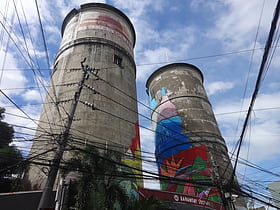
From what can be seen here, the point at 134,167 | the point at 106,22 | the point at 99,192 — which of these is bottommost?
the point at 99,192

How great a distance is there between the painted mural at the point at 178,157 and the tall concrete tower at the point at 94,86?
21.6 feet

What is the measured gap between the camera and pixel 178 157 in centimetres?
2531

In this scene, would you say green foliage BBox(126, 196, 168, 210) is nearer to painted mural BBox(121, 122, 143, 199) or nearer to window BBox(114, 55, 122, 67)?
painted mural BBox(121, 122, 143, 199)

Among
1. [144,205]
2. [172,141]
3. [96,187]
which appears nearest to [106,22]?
[172,141]

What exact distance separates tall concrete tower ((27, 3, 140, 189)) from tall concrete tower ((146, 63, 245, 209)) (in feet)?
23.3

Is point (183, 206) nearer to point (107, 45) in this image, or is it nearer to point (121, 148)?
point (121, 148)

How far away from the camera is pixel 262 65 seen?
464 centimetres

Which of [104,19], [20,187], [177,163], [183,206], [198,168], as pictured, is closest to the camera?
[20,187]

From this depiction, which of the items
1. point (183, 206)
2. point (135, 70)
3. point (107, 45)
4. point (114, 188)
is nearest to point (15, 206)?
point (114, 188)

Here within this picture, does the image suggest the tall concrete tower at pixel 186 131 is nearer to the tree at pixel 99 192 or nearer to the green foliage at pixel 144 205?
the green foliage at pixel 144 205

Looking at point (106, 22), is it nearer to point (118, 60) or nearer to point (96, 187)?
point (118, 60)

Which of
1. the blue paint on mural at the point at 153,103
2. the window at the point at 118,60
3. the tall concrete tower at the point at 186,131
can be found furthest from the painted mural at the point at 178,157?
the window at the point at 118,60

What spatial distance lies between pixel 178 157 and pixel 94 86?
14554 mm

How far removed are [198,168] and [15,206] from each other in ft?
62.1
